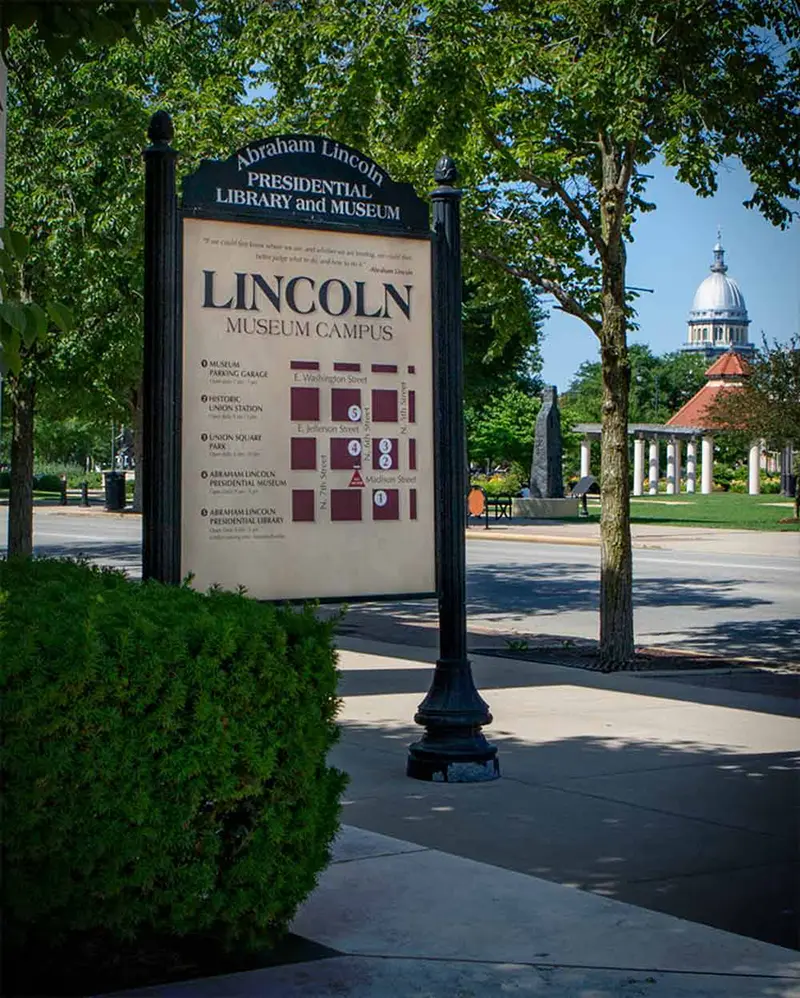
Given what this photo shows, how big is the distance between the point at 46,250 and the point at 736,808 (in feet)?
37.0

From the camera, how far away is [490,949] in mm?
4980

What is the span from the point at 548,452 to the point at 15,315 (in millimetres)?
45041

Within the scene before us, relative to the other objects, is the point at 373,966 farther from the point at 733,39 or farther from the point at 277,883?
the point at 733,39

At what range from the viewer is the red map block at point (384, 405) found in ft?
25.4

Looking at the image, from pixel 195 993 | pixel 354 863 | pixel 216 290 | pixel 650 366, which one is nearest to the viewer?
pixel 195 993

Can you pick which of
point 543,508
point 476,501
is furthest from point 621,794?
point 543,508

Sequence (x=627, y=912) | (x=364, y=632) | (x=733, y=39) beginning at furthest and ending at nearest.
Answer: (x=364, y=632) < (x=733, y=39) < (x=627, y=912)

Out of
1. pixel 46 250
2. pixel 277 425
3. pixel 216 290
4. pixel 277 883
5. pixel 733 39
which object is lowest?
pixel 277 883

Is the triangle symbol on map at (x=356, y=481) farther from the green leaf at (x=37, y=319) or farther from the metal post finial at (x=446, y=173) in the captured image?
the green leaf at (x=37, y=319)

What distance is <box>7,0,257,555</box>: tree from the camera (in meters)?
15.6

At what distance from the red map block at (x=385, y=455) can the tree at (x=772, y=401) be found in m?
37.8

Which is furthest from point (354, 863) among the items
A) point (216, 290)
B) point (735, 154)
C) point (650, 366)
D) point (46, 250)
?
point (650, 366)

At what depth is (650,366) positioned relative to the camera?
440ft

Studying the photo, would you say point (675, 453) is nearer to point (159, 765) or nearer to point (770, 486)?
point (770, 486)
